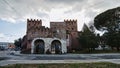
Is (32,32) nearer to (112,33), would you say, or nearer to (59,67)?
(112,33)

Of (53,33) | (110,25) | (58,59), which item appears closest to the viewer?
(58,59)

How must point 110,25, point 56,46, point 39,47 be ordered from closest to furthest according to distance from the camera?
point 39,47, point 56,46, point 110,25

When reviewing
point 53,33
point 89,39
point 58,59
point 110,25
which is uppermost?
point 110,25

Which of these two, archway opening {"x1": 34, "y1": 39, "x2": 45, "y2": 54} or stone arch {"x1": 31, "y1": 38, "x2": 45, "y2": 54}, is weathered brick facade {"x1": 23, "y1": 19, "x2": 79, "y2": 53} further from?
archway opening {"x1": 34, "y1": 39, "x2": 45, "y2": 54}

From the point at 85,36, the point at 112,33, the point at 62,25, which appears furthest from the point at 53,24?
the point at 112,33

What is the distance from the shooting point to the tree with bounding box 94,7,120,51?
6675cm

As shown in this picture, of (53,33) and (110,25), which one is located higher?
(110,25)

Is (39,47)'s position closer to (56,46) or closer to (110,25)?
(56,46)

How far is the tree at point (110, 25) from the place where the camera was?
66.8 m

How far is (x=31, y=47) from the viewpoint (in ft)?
208

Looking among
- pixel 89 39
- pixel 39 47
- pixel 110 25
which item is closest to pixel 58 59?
pixel 39 47

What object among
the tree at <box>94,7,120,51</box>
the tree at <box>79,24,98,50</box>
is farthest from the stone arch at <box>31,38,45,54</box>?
the tree at <box>94,7,120,51</box>

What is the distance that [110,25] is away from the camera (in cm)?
7038

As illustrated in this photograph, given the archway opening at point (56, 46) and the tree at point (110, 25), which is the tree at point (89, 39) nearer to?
the tree at point (110, 25)
